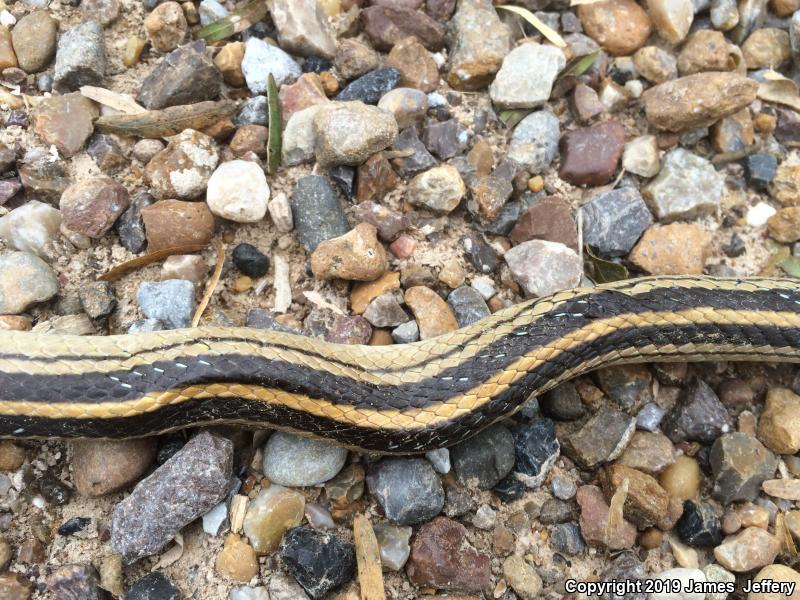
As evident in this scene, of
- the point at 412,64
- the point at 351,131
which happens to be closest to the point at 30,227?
the point at 351,131

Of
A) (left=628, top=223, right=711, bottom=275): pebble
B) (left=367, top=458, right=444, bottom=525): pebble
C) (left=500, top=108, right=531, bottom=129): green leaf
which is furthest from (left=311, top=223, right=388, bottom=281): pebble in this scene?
(left=628, top=223, right=711, bottom=275): pebble

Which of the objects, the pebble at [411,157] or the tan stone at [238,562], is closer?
the tan stone at [238,562]

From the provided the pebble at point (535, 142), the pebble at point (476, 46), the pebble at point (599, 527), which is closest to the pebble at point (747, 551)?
the pebble at point (599, 527)

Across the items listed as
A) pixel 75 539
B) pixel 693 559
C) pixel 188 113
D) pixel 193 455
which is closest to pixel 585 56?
pixel 188 113

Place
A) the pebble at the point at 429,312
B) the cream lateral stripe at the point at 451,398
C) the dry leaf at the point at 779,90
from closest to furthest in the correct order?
the cream lateral stripe at the point at 451,398 → the pebble at the point at 429,312 → the dry leaf at the point at 779,90

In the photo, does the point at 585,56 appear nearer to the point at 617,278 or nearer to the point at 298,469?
the point at 617,278

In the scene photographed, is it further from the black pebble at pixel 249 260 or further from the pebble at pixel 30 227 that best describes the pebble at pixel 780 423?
the pebble at pixel 30 227
